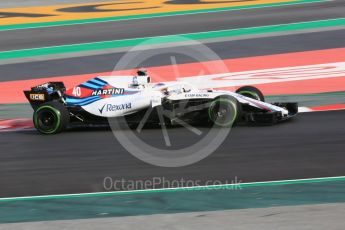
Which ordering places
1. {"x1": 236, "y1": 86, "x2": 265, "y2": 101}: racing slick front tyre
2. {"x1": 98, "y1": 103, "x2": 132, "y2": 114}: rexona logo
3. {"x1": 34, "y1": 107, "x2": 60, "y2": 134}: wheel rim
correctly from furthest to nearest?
1. {"x1": 236, "y1": 86, "x2": 265, "y2": 101}: racing slick front tyre
2. {"x1": 34, "y1": 107, "x2": 60, "y2": 134}: wheel rim
3. {"x1": 98, "y1": 103, "x2": 132, "y2": 114}: rexona logo

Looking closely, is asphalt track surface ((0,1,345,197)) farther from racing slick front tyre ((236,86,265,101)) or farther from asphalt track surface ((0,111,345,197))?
racing slick front tyre ((236,86,265,101))

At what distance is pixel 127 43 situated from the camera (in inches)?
921

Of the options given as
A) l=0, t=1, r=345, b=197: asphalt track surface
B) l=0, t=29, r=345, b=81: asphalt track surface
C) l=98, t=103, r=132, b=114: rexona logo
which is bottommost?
l=0, t=1, r=345, b=197: asphalt track surface

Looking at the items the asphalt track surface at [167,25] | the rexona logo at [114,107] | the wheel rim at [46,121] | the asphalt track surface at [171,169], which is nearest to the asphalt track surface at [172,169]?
the asphalt track surface at [171,169]

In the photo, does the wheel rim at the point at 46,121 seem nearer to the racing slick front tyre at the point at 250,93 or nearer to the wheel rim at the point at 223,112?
the wheel rim at the point at 223,112

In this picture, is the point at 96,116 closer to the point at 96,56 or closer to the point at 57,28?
the point at 96,56

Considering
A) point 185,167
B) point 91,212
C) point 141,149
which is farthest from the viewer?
point 141,149

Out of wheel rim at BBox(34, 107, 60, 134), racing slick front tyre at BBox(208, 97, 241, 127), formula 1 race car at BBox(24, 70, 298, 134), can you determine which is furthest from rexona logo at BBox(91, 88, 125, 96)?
racing slick front tyre at BBox(208, 97, 241, 127)

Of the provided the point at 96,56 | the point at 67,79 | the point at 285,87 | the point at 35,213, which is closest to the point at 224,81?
the point at 285,87

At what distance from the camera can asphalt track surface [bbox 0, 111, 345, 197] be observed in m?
10.2

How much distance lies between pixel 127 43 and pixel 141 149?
38.6 feet

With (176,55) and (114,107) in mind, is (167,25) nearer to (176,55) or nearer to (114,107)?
(176,55)

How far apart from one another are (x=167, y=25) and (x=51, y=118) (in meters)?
12.6

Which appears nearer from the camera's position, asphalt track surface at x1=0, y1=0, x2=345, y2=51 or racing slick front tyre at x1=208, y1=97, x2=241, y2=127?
racing slick front tyre at x1=208, y1=97, x2=241, y2=127
